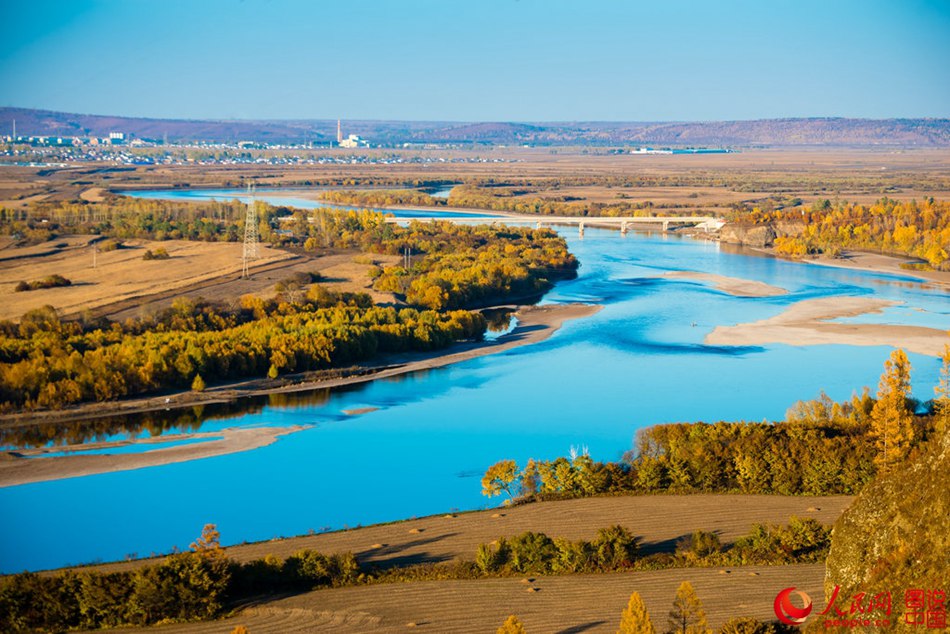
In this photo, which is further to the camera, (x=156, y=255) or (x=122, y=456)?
(x=156, y=255)

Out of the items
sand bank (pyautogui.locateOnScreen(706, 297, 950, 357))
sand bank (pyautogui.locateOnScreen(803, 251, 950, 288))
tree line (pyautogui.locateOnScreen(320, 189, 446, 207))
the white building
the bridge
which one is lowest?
sand bank (pyautogui.locateOnScreen(706, 297, 950, 357))

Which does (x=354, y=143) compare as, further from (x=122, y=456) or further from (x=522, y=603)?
(x=522, y=603)

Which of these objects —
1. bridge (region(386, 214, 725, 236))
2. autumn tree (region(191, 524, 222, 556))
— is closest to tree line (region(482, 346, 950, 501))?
autumn tree (region(191, 524, 222, 556))

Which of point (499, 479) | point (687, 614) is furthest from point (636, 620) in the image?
point (499, 479)

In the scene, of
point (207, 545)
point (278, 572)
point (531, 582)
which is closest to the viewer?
point (278, 572)

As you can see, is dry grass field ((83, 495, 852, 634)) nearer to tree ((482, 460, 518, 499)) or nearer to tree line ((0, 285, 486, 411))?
tree ((482, 460, 518, 499))

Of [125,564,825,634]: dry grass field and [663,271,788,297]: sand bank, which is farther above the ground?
[663,271,788,297]: sand bank

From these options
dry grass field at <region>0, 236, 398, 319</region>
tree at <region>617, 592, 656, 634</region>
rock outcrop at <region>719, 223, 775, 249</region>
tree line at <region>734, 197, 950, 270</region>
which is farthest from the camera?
rock outcrop at <region>719, 223, 775, 249</region>
